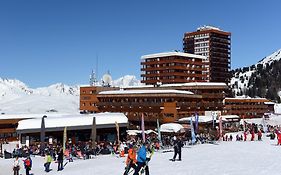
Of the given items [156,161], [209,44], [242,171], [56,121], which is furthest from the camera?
[209,44]

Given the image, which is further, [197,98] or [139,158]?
[197,98]

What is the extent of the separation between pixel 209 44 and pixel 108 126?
92.7 metres

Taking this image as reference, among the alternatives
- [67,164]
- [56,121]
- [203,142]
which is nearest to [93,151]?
[67,164]

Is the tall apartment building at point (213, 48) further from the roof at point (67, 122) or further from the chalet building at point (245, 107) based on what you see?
the roof at point (67, 122)

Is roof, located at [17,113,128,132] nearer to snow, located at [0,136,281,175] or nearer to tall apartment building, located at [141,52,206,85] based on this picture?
snow, located at [0,136,281,175]

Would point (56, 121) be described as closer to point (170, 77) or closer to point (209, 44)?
point (170, 77)

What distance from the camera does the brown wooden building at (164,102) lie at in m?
62.6

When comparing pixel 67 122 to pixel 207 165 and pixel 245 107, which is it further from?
pixel 245 107

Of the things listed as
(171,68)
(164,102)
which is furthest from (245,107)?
(164,102)

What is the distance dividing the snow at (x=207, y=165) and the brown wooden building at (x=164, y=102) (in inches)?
1327

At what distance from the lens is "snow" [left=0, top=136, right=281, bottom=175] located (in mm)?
18281

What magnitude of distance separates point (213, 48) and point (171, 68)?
123 feet

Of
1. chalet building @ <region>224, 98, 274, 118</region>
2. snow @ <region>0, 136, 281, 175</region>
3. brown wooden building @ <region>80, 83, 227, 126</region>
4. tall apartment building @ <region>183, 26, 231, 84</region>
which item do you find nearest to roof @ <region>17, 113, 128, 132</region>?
snow @ <region>0, 136, 281, 175</region>

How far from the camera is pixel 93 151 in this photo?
99.7 ft
